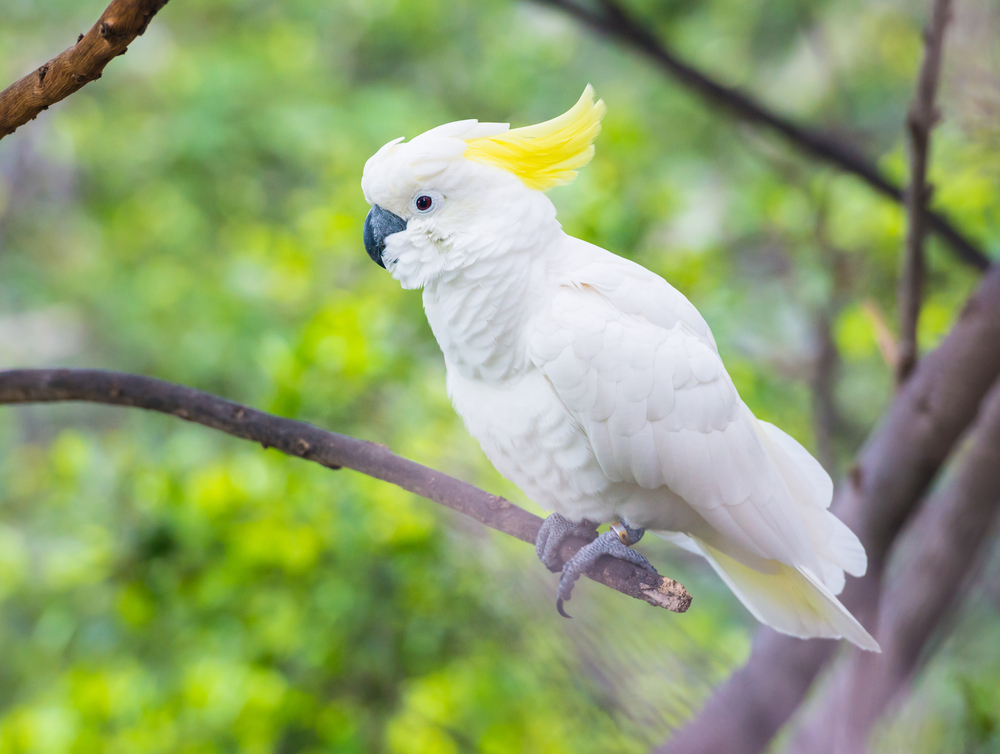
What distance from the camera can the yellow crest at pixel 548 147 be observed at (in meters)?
0.72

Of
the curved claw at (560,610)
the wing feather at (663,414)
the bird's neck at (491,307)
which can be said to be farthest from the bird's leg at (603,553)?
the bird's neck at (491,307)

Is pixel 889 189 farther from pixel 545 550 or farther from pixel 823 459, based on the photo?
pixel 545 550

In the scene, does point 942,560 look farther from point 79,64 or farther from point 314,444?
point 79,64

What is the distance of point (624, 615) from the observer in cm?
102

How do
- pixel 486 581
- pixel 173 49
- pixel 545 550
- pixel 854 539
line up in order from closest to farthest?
1. pixel 854 539
2. pixel 545 550
3. pixel 486 581
4. pixel 173 49

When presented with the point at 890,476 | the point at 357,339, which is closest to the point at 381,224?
the point at 357,339

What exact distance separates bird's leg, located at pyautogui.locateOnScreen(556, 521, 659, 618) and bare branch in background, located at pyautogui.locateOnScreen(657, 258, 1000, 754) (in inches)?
20.9

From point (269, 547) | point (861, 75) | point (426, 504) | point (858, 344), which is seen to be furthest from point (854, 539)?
point (861, 75)

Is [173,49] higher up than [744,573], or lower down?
lower down

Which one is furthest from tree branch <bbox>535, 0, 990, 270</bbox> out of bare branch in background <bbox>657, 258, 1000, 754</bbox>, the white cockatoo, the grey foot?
the grey foot

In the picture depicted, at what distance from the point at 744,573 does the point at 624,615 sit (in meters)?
0.18

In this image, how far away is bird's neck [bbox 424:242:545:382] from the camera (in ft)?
2.62

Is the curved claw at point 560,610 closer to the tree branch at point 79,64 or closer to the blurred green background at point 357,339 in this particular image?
the blurred green background at point 357,339

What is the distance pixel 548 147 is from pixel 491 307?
183 millimetres
